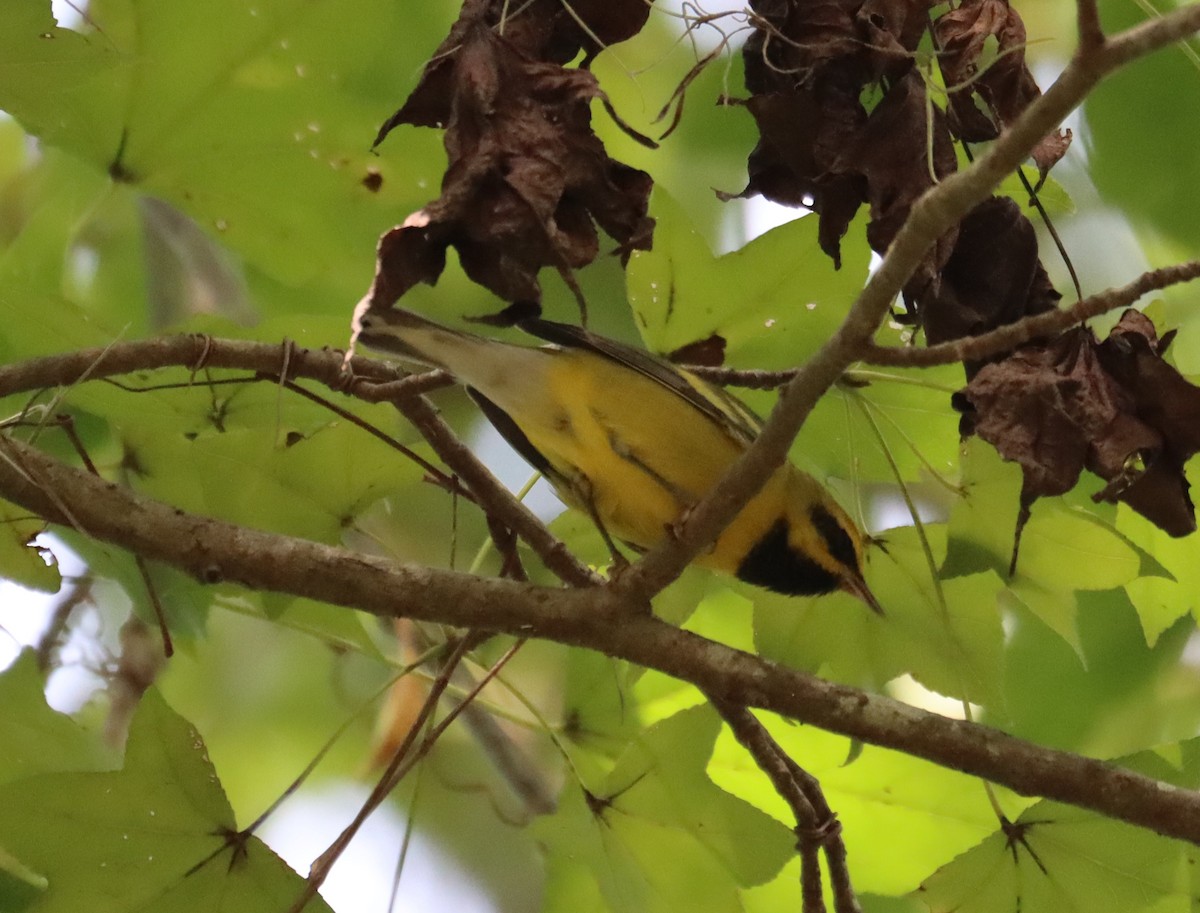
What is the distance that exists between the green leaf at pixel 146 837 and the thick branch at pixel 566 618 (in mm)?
212

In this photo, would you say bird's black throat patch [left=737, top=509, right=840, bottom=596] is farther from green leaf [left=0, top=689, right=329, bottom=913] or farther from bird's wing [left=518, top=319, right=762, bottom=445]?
green leaf [left=0, top=689, right=329, bottom=913]

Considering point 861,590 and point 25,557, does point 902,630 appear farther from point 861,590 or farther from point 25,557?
point 25,557

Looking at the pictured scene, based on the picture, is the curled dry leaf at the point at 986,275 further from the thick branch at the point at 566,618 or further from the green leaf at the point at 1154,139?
the green leaf at the point at 1154,139

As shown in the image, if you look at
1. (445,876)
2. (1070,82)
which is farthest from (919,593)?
(445,876)

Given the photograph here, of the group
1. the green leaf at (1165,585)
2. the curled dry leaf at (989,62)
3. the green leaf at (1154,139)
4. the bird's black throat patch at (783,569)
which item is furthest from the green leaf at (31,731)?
the green leaf at (1154,139)

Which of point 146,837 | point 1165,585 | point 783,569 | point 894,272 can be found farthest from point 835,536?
point 146,837

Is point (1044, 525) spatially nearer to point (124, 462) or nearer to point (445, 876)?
point (124, 462)

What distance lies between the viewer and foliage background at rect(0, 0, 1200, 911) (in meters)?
1.36

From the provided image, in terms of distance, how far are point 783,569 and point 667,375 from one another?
310 millimetres

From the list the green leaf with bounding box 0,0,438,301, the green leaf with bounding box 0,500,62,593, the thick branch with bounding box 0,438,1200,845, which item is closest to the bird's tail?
the green leaf with bounding box 0,0,438,301

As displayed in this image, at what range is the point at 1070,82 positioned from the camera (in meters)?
0.71

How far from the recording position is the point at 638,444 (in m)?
1.60

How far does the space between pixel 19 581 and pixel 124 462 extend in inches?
7.7

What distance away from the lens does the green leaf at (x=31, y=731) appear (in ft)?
4.77
